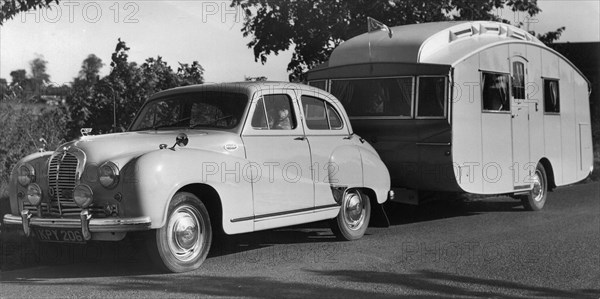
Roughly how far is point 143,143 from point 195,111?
1073mm

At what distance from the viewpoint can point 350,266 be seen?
721cm

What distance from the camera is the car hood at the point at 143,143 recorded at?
6672 mm

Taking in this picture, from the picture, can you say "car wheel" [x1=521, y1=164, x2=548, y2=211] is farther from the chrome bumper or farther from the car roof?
the chrome bumper

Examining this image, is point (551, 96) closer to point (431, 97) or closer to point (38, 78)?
point (431, 97)

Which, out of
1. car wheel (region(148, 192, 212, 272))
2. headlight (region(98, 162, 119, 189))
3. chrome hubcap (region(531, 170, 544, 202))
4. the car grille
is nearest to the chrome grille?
the car grille

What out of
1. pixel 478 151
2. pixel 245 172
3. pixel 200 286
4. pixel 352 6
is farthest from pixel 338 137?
pixel 352 6

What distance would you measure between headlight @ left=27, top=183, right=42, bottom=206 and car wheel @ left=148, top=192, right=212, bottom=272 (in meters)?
1.18

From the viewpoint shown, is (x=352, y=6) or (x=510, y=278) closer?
(x=510, y=278)

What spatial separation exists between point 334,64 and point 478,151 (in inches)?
99.5

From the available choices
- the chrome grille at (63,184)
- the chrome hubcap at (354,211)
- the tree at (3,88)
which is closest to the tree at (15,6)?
the tree at (3,88)

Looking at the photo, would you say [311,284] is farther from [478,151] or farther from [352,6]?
[352,6]

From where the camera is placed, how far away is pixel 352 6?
14.3m

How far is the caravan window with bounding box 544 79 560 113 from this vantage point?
12320mm

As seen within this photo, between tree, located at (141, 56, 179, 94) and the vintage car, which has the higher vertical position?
tree, located at (141, 56, 179, 94)
